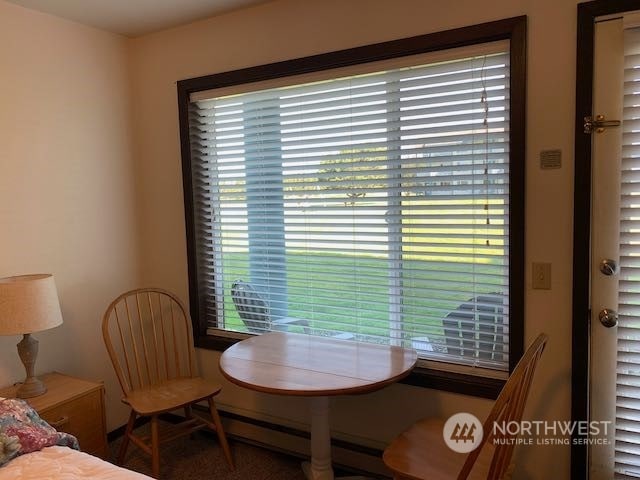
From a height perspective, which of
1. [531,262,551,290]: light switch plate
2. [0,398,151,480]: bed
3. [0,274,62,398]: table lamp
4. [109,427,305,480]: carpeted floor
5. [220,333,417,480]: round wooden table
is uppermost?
[531,262,551,290]: light switch plate

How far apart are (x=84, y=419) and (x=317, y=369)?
1.22m

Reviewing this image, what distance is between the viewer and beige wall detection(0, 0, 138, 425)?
7.94ft

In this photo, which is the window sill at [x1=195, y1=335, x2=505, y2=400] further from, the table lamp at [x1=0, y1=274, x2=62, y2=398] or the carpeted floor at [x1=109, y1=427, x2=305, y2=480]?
the table lamp at [x1=0, y1=274, x2=62, y2=398]

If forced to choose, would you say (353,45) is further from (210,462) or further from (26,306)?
(210,462)

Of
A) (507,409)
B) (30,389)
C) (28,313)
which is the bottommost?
(30,389)

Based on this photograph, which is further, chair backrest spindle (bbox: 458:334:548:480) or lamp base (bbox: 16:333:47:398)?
lamp base (bbox: 16:333:47:398)

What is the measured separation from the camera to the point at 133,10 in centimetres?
256

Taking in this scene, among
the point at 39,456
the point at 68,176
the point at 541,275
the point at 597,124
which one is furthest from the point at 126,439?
the point at 597,124

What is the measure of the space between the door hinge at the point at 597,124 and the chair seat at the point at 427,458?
127 centimetres

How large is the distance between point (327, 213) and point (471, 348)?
0.95 metres

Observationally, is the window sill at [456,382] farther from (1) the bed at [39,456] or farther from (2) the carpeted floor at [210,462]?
(1) the bed at [39,456]

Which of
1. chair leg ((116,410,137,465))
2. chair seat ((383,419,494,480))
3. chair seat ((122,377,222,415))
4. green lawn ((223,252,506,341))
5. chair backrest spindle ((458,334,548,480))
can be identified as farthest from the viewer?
chair leg ((116,410,137,465))

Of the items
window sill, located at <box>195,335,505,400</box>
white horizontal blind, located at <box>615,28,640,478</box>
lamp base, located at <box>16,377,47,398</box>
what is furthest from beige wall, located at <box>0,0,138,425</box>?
white horizontal blind, located at <box>615,28,640,478</box>

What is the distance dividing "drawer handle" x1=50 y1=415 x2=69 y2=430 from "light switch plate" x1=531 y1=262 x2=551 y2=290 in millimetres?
2168
